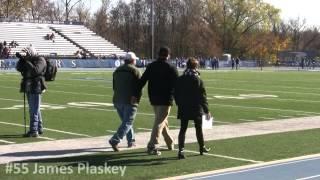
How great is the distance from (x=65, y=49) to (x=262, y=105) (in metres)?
52.6

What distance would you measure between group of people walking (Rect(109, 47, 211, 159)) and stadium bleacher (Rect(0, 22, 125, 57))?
189 ft

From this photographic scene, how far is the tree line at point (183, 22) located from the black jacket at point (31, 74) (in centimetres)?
8690

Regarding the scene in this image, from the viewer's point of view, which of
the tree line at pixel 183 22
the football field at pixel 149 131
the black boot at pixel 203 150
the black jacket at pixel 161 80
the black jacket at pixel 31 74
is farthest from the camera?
the tree line at pixel 183 22

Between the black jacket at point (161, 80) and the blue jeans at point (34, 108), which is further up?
the black jacket at point (161, 80)

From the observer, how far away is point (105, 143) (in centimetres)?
1191

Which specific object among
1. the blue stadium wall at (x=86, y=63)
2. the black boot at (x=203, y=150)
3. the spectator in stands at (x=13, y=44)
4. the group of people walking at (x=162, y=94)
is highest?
the spectator in stands at (x=13, y=44)

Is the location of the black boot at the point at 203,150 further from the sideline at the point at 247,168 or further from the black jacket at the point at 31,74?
the black jacket at the point at 31,74

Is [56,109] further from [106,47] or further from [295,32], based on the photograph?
[295,32]

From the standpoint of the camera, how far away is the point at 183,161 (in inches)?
395

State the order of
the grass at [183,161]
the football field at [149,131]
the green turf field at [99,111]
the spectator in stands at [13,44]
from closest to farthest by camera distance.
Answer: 1. the grass at [183,161]
2. the football field at [149,131]
3. the green turf field at [99,111]
4. the spectator in stands at [13,44]

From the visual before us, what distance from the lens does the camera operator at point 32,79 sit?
12336 mm

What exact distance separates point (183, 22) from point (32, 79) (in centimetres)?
9465

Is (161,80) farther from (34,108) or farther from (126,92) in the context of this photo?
(34,108)

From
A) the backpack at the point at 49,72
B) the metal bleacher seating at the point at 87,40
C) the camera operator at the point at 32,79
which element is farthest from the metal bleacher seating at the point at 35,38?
the camera operator at the point at 32,79
